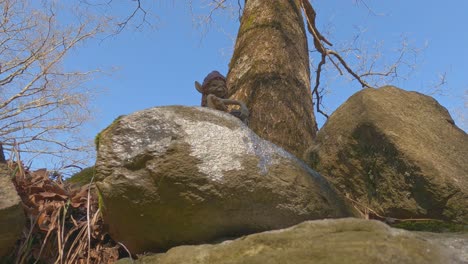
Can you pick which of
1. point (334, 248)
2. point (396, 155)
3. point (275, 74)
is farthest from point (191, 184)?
point (275, 74)

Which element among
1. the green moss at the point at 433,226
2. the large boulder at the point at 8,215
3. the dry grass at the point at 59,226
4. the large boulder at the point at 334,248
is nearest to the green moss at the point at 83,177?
the dry grass at the point at 59,226

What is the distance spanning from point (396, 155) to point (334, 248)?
43.3 inches

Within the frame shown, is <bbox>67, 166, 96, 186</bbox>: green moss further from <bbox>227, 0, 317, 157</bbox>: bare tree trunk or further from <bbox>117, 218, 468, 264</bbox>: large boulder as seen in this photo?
<bbox>117, 218, 468, 264</bbox>: large boulder

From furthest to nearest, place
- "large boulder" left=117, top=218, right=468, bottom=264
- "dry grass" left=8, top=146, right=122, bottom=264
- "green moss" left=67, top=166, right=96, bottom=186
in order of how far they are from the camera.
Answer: "green moss" left=67, top=166, right=96, bottom=186 < "dry grass" left=8, top=146, right=122, bottom=264 < "large boulder" left=117, top=218, right=468, bottom=264

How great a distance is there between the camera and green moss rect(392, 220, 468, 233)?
1.97m

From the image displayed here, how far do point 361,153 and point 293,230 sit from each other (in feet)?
3.68

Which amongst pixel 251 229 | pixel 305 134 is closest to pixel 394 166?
pixel 251 229

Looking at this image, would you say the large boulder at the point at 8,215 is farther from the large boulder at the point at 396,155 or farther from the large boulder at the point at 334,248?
the large boulder at the point at 396,155

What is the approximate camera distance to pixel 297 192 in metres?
1.84

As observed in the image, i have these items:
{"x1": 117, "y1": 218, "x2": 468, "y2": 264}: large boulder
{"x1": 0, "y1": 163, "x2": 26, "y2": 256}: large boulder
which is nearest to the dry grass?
{"x1": 0, "y1": 163, "x2": 26, "y2": 256}: large boulder

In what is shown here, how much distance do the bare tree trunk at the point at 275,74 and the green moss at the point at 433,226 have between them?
1643 mm

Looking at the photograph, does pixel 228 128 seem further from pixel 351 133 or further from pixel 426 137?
pixel 426 137

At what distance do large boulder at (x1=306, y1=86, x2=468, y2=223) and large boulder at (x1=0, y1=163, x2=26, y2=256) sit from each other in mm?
1536

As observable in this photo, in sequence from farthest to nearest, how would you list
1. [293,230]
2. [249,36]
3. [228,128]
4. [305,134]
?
1. [249,36]
2. [305,134]
3. [228,128]
4. [293,230]
